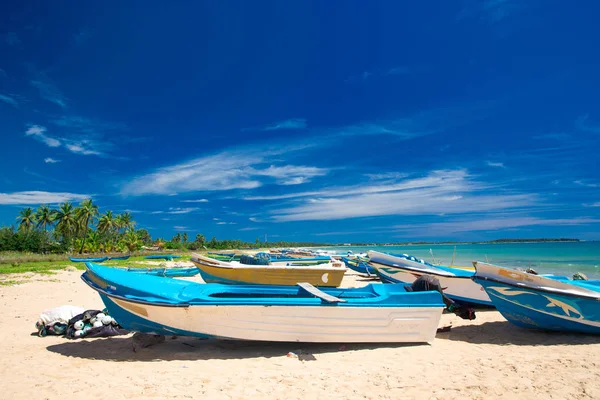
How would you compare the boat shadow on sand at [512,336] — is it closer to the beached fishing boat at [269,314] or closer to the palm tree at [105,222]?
the beached fishing boat at [269,314]

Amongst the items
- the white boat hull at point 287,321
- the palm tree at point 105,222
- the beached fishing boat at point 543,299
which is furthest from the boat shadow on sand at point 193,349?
the palm tree at point 105,222

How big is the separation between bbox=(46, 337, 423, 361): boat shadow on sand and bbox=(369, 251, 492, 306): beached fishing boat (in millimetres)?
3963

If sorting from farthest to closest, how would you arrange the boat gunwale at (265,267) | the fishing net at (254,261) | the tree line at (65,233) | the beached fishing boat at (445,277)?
the tree line at (65,233)
the fishing net at (254,261)
the boat gunwale at (265,267)
the beached fishing boat at (445,277)

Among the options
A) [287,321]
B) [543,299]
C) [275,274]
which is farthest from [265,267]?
[543,299]

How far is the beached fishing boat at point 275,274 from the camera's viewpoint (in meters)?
12.0

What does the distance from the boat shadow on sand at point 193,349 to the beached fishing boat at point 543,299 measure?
2202mm

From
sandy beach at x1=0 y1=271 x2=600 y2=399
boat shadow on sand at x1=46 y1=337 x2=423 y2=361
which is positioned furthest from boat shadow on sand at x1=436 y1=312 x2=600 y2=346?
boat shadow on sand at x1=46 y1=337 x2=423 y2=361

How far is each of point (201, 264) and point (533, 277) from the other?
10.6 meters

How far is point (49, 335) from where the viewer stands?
6883 millimetres

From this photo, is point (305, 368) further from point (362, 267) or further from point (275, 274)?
point (362, 267)

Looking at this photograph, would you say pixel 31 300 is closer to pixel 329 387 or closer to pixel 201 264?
pixel 201 264

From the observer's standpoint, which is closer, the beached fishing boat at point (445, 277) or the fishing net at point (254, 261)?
the beached fishing boat at point (445, 277)

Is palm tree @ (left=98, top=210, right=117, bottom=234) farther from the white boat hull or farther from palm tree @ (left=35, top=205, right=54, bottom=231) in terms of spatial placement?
the white boat hull

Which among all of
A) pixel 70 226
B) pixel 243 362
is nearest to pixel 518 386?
pixel 243 362
